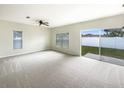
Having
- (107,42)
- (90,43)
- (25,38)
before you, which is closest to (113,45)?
(107,42)

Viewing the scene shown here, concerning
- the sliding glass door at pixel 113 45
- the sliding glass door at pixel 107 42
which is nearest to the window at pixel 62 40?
the sliding glass door at pixel 107 42

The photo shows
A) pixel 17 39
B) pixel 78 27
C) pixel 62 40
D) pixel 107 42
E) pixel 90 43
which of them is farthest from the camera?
pixel 62 40

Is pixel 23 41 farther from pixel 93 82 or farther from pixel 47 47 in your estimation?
pixel 93 82

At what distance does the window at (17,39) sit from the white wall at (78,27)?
11.2 feet

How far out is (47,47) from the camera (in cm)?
1009

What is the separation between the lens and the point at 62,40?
9.12 meters

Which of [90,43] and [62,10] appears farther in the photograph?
[90,43]

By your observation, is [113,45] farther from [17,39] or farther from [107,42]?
[17,39]

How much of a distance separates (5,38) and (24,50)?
1802 mm

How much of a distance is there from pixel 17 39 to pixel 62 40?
12.7 feet

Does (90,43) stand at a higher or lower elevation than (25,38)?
lower

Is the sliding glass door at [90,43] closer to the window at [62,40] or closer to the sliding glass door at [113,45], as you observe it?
the sliding glass door at [113,45]

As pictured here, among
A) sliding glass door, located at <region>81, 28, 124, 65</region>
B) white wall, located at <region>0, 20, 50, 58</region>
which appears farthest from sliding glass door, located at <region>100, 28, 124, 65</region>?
white wall, located at <region>0, 20, 50, 58</region>

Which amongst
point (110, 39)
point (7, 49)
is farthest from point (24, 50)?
point (110, 39)
